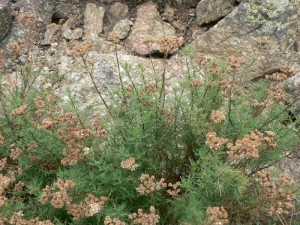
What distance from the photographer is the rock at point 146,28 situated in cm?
588

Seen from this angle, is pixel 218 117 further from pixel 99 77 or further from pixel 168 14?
pixel 168 14

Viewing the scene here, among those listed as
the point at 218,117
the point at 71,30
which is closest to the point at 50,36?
the point at 71,30

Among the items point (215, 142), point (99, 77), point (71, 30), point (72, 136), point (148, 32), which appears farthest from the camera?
point (71, 30)

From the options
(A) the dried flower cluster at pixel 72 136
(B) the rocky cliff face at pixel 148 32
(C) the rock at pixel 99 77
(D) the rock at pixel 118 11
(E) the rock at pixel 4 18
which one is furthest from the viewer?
(D) the rock at pixel 118 11

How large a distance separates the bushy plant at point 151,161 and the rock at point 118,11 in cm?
308

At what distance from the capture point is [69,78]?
520cm

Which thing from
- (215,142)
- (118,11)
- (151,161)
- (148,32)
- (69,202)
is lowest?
(151,161)

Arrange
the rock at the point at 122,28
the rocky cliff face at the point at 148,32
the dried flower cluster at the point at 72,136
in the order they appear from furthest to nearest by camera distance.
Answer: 1. the rock at the point at 122,28
2. the rocky cliff face at the point at 148,32
3. the dried flower cluster at the point at 72,136

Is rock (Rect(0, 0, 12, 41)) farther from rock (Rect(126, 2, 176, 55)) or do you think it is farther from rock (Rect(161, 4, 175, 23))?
rock (Rect(161, 4, 175, 23))

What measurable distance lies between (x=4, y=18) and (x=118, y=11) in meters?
1.95

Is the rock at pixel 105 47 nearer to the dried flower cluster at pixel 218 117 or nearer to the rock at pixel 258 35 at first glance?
the rock at pixel 258 35

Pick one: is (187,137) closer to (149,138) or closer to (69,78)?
(149,138)

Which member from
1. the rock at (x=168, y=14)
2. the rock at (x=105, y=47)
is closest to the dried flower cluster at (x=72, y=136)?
the rock at (x=105, y=47)

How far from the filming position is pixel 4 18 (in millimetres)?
5672
